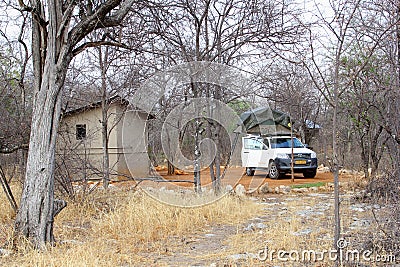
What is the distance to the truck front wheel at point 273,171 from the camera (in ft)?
44.9

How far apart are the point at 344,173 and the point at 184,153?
280 inches

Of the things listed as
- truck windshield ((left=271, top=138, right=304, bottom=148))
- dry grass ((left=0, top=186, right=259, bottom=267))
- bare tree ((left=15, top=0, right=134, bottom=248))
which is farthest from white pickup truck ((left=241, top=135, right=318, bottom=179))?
bare tree ((left=15, top=0, right=134, bottom=248))

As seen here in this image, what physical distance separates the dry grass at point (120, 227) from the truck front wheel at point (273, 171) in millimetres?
5683

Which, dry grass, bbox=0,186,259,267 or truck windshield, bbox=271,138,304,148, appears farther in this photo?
truck windshield, bbox=271,138,304,148

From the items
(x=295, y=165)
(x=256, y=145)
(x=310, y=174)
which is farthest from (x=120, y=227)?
(x=310, y=174)

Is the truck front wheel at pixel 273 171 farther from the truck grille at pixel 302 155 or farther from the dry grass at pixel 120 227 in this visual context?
the dry grass at pixel 120 227

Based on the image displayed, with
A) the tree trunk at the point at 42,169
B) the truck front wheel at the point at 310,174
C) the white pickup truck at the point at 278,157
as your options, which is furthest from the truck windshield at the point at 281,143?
the tree trunk at the point at 42,169

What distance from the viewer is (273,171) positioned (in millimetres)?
13852

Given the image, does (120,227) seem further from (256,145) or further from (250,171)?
(250,171)

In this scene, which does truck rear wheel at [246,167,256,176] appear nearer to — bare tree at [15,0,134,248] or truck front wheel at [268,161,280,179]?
truck front wheel at [268,161,280,179]

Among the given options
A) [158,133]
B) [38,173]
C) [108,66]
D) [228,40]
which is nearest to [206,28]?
[228,40]

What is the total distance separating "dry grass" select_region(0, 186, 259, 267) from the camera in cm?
429

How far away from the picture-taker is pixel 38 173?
4738 mm

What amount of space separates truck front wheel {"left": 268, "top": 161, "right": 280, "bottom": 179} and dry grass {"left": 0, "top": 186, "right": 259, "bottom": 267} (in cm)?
568
